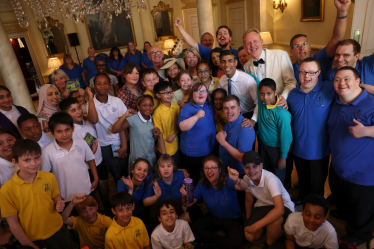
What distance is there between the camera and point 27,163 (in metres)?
2.05

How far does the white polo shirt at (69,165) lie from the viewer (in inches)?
97.0

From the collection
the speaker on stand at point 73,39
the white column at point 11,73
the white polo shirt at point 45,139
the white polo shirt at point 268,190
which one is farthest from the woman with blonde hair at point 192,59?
the speaker on stand at point 73,39

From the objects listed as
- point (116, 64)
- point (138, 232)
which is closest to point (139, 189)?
point (138, 232)

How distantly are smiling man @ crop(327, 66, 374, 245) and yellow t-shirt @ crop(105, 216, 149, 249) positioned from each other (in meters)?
2.02

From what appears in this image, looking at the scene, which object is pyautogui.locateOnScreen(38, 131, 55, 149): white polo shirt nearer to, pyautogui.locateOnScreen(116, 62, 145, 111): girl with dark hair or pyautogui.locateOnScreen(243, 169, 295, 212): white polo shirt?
pyautogui.locateOnScreen(116, 62, 145, 111): girl with dark hair

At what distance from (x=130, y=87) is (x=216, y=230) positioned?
7.00 feet

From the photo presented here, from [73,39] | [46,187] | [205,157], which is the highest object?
[73,39]

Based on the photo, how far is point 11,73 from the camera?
5.13 meters

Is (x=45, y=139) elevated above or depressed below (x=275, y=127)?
above

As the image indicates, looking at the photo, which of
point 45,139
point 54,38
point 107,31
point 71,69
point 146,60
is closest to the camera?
point 45,139

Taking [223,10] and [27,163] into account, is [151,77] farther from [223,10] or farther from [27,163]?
[223,10]

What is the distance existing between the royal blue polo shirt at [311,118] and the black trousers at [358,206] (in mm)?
338

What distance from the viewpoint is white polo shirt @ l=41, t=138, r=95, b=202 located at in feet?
8.08

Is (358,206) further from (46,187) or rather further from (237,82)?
(46,187)
